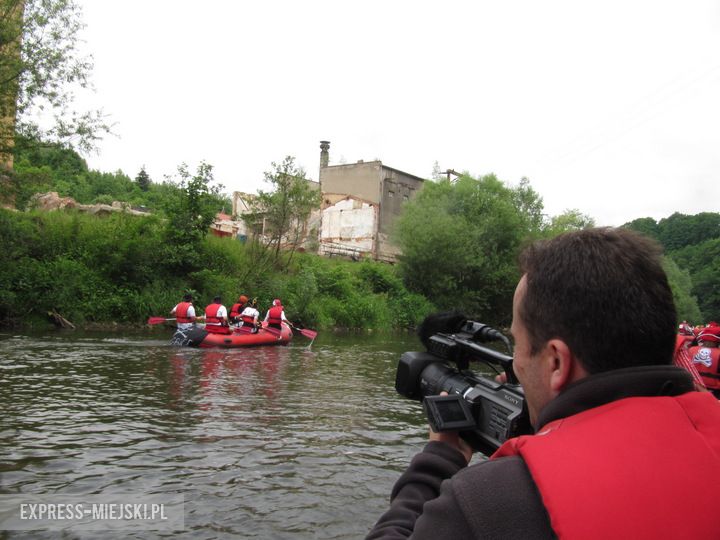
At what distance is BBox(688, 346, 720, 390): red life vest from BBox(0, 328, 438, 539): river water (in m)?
4.22

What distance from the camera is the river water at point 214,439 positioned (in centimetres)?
531

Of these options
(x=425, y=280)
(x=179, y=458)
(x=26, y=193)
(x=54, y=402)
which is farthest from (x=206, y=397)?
(x=425, y=280)

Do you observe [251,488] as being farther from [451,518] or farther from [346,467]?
[451,518]

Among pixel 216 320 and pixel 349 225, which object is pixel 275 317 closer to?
pixel 216 320

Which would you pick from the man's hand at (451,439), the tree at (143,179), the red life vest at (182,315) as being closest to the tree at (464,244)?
the red life vest at (182,315)

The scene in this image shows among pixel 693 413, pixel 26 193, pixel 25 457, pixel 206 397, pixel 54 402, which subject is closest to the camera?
pixel 693 413

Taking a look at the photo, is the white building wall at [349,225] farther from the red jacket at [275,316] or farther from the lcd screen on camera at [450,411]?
the lcd screen on camera at [450,411]

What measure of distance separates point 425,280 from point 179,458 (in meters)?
32.5

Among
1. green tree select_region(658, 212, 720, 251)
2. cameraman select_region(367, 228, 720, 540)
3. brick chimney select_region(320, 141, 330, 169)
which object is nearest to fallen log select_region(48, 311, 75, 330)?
cameraman select_region(367, 228, 720, 540)

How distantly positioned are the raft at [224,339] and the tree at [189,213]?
864 centimetres

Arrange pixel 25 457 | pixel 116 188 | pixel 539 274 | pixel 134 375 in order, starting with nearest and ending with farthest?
pixel 539 274 < pixel 25 457 < pixel 134 375 < pixel 116 188

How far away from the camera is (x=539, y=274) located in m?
1.47

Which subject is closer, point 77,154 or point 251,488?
point 251,488

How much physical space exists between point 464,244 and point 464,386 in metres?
36.5
